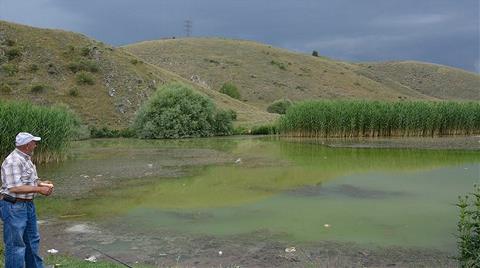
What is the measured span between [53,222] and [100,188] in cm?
446

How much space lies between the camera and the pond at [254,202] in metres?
9.64

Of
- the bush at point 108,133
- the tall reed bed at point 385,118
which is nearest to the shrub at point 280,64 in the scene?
the bush at point 108,133

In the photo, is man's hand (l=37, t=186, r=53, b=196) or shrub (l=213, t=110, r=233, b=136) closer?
man's hand (l=37, t=186, r=53, b=196)

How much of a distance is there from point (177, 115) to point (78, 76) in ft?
49.9

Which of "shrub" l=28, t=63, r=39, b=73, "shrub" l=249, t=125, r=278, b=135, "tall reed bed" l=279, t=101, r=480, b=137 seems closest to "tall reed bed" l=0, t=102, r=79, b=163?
→ "tall reed bed" l=279, t=101, r=480, b=137

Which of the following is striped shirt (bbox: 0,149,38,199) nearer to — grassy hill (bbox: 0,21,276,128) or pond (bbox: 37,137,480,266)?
pond (bbox: 37,137,480,266)

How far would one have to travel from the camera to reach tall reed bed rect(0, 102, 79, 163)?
64.3 feet

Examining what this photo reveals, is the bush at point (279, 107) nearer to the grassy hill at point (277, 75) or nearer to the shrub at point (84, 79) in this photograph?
the grassy hill at point (277, 75)

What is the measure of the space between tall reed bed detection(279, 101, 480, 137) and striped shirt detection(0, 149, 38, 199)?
27827mm

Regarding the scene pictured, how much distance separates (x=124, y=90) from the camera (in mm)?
49750

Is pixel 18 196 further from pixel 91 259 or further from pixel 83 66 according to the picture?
pixel 83 66

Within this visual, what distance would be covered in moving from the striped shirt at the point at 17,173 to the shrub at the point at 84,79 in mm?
44528

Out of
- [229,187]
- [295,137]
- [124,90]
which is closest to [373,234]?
[229,187]

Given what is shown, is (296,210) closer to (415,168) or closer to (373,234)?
(373,234)
